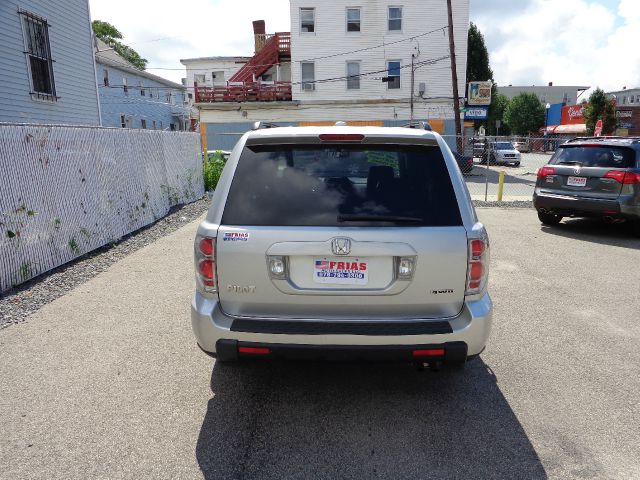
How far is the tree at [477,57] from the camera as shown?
43281mm

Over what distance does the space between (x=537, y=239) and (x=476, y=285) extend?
6.68 meters

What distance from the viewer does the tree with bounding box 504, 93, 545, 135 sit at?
6700 cm

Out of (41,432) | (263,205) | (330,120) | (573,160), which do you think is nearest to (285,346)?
(263,205)

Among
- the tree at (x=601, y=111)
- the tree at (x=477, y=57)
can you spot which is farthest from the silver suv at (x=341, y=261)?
the tree at (x=601, y=111)

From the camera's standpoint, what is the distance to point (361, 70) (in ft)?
92.5

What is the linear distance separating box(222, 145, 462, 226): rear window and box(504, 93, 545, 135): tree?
72.6 metres

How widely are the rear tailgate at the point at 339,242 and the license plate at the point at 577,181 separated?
7.16 meters

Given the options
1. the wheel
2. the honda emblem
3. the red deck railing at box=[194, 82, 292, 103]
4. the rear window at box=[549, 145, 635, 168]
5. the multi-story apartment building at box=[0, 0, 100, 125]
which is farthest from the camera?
the red deck railing at box=[194, 82, 292, 103]

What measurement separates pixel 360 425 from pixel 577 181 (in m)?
7.81

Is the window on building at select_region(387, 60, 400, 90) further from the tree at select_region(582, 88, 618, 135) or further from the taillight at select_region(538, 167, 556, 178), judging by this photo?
the tree at select_region(582, 88, 618, 135)

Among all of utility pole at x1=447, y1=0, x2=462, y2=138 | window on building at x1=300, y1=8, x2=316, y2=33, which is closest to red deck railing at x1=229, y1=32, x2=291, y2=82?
window on building at x1=300, y1=8, x2=316, y2=33

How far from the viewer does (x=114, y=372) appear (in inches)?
148

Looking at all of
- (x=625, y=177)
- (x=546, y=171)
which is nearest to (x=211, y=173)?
(x=546, y=171)

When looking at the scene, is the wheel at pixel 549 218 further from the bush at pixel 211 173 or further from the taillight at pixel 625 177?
the bush at pixel 211 173
